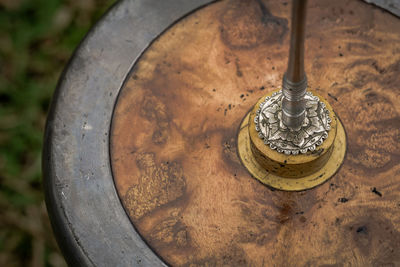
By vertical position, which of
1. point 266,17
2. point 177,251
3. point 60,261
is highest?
point 266,17

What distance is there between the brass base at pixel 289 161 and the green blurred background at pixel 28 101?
32.1 inches

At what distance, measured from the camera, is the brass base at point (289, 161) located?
80cm

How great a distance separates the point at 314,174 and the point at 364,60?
0.26 metres

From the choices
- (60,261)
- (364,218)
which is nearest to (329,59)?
(364,218)

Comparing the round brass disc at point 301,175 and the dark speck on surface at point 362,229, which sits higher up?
the round brass disc at point 301,175

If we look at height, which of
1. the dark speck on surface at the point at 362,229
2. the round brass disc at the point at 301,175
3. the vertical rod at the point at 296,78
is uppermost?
the vertical rod at the point at 296,78

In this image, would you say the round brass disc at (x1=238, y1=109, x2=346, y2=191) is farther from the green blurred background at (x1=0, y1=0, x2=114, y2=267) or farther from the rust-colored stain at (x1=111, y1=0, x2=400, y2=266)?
the green blurred background at (x1=0, y1=0, x2=114, y2=267)

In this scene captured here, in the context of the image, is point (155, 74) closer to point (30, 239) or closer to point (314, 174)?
point (314, 174)

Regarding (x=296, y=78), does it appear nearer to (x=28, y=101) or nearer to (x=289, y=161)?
(x=289, y=161)

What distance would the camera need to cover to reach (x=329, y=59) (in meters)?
0.95

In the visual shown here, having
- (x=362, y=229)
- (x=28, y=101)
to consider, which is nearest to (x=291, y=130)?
(x=362, y=229)

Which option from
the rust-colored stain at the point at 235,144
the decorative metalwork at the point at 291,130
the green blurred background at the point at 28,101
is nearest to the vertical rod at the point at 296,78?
the decorative metalwork at the point at 291,130

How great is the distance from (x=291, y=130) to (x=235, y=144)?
13cm

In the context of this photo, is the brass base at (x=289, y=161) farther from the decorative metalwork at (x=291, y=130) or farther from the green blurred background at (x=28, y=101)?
the green blurred background at (x=28, y=101)
